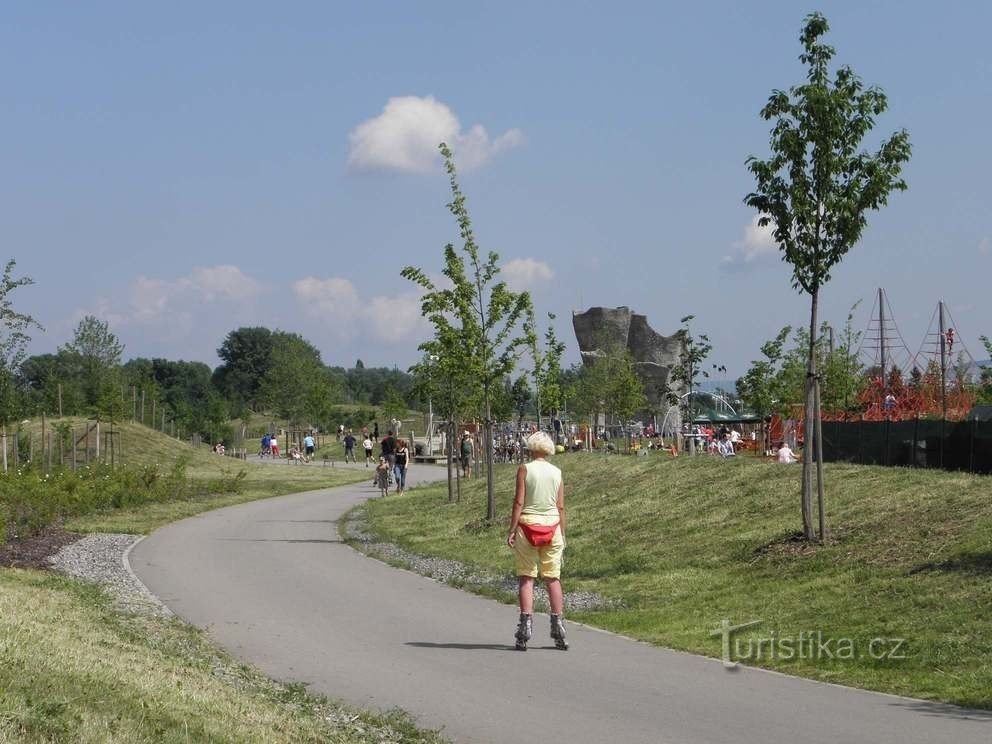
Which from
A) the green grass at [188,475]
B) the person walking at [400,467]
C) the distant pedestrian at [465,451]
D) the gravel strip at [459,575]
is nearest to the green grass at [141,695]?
the gravel strip at [459,575]

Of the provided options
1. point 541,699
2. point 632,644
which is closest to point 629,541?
point 632,644

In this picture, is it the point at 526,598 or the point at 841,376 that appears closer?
the point at 526,598

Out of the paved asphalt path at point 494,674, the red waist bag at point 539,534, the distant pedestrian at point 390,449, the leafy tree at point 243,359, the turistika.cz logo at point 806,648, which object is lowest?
the paved asphalt path at point 494,674

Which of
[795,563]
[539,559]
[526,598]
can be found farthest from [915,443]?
[526,598]

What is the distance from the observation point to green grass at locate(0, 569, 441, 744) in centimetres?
603

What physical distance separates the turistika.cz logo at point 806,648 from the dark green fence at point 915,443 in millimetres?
8855

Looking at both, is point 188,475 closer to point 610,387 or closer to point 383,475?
point 383,475

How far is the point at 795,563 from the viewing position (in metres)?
13.4

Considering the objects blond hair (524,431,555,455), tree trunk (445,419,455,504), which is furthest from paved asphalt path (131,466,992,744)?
tree trunk (445,419,455,504)

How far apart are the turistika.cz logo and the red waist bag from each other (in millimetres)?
1710

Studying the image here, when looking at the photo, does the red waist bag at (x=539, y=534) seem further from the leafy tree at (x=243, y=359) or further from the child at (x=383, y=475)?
the leafy tree at (x=243, y=359)

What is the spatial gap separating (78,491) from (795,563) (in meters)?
19.1

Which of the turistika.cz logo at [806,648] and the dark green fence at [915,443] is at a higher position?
the dark green fence at [915,443]

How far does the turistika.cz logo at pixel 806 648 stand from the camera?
9.55 meters
